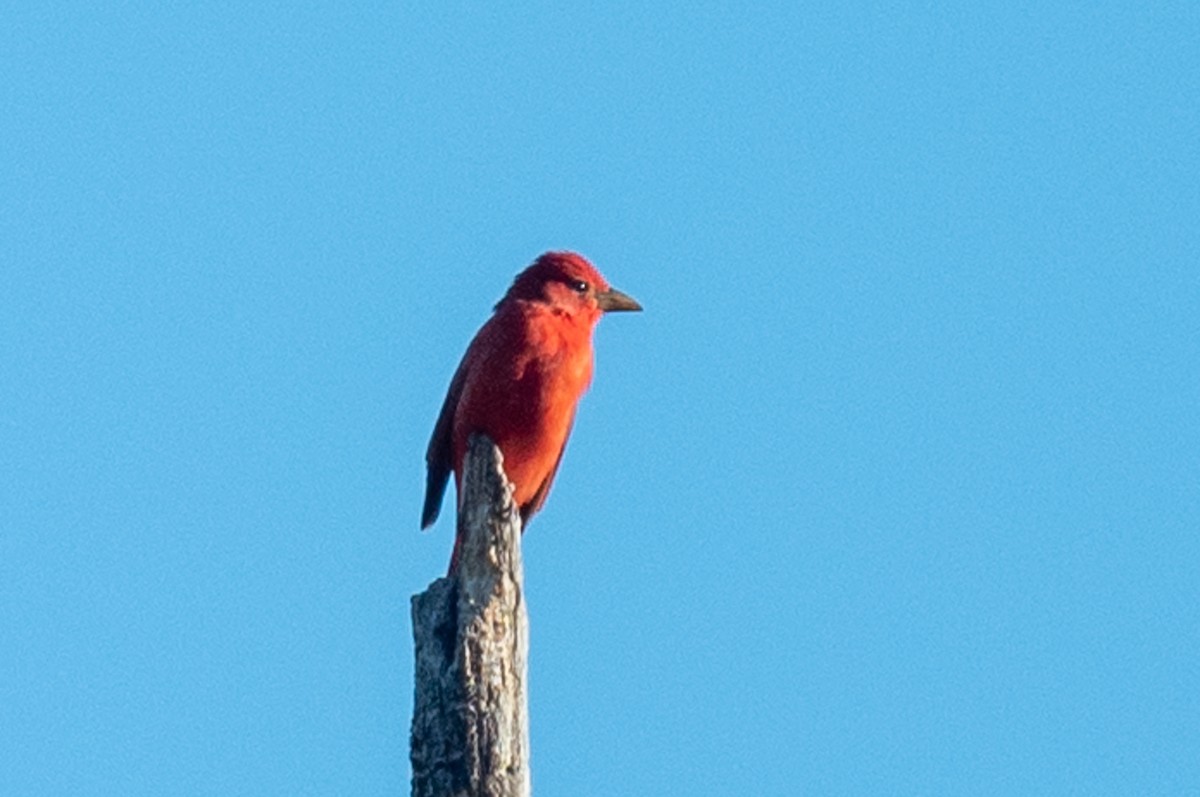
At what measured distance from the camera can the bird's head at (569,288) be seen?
32.6ft

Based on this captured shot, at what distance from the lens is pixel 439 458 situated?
9828 mm

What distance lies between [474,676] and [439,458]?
356cm

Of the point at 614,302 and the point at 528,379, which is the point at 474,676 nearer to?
the point at 528,379

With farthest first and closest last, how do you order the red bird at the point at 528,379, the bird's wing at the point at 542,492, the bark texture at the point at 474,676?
the bird's wing at the point at 542,492
the red bird at the point at 528,379
the bark texture at the point at 474,676

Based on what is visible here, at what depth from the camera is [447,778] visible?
6184 millimetres

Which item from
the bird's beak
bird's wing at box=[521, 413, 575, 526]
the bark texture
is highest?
the bird's beak

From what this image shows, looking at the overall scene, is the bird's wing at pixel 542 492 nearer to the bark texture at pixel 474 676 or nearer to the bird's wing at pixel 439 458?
the bird's wing at pixel 439 458

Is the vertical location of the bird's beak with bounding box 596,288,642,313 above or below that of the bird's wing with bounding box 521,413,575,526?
above

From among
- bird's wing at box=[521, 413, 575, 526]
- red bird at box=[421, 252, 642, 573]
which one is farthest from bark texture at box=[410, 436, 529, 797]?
bird's wing at box=[521, 413, 575, 526]

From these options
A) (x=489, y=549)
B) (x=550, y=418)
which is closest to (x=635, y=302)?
(x=550, y=418)

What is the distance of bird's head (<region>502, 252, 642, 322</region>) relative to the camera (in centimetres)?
993

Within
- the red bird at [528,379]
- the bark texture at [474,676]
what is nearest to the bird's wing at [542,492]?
the red bird at [528,379]

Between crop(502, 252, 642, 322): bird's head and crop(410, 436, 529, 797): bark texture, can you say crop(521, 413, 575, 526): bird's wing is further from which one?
crop(410, 436, 529, 797): bark texture

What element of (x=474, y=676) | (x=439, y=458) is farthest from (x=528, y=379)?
(x=474, y=676)
